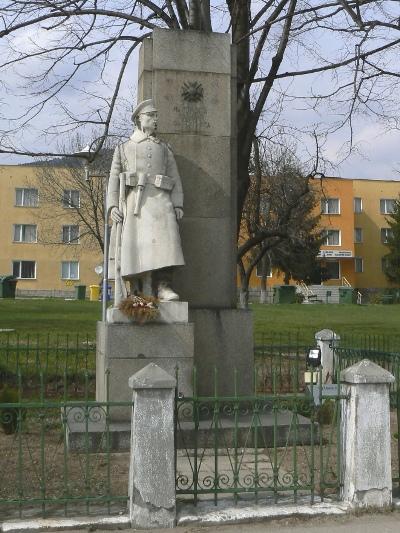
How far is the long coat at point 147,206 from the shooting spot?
8375 mm

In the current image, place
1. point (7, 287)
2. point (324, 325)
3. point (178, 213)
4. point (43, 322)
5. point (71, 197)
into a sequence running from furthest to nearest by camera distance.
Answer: point (7, 287) < point (71, 197) < point (324, 325) < point (43, 322) < point (178, 213)

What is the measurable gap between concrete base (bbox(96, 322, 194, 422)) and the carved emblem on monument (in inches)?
97.7

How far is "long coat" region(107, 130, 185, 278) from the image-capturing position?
838 centimetres

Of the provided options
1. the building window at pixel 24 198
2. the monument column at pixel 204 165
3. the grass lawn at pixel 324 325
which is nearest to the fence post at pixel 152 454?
the monument column at pixel 204 165

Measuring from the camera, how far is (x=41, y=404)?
5547 millimetres

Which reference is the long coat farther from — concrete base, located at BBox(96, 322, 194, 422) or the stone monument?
concrete base, located at BBox(96, 322, 194, 422)

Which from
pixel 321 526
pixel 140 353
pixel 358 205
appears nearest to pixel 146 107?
pixel 140 353

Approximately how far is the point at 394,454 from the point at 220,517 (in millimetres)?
3097

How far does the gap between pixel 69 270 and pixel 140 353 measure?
44.0 meters

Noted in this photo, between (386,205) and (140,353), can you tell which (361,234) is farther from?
(140,353)

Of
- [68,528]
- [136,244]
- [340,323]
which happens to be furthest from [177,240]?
[340,323]

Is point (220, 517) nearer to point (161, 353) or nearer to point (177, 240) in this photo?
point (161, 353)

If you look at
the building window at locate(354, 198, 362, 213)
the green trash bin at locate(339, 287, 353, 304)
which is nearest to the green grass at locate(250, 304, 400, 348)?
the green trash bin at locate(339, 287, 353, 304)

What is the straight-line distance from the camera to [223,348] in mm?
8977
